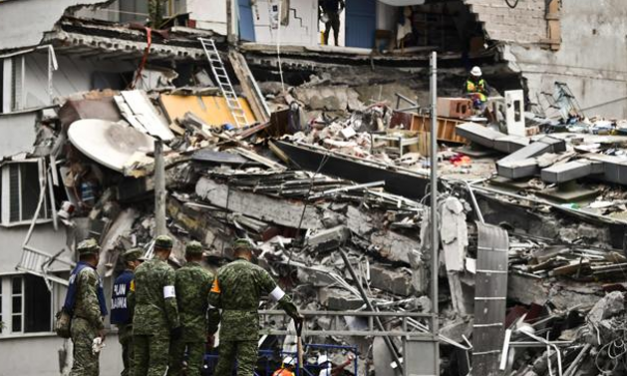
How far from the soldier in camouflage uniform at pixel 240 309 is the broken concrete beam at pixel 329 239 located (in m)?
8.48

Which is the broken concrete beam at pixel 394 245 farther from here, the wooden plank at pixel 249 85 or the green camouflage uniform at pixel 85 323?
the wooden plank at pixel 249 85

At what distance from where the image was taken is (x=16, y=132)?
3130 cm

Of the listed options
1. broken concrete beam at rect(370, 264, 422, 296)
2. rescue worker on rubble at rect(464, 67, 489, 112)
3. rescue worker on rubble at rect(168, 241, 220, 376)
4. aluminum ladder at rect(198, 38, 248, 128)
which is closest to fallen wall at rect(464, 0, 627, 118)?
rescue worker on rubble at rect(464, 67, 489, 112)

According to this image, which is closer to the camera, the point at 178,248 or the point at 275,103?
the point at 178,248

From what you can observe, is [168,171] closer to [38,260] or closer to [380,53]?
[38,260]

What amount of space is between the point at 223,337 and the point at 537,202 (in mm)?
8633

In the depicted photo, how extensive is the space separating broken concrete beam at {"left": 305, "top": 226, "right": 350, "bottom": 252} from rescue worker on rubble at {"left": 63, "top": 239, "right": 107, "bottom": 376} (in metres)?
8.26

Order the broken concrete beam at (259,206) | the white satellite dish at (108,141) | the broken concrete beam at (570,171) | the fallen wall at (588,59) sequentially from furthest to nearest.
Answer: the fallen wall at (588,59), the white satellite dish at (108,141), the broken concrete beam at (259,206), the broken concrete beam at (570,171)

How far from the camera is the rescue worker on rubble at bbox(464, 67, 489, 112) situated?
3003cm

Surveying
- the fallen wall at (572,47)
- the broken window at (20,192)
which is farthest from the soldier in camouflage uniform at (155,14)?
the fallen wall at (572,47)

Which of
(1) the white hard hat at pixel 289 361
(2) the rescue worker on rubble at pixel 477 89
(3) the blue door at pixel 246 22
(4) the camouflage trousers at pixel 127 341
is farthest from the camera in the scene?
(3) the blue door at pixel 246 22

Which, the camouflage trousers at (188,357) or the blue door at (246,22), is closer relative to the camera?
the camouflage trousers at (188,357)

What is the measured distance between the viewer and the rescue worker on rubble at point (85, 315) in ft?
51.4

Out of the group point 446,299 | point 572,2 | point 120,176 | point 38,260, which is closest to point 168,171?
point 120,176
